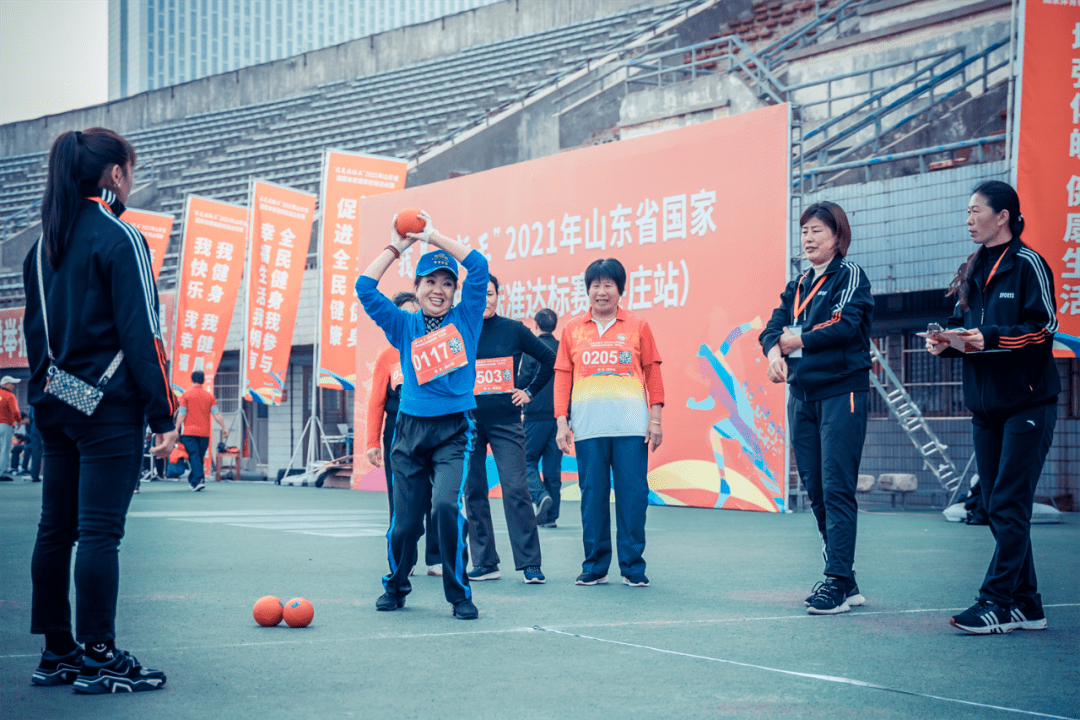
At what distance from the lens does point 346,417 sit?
22.1 meters

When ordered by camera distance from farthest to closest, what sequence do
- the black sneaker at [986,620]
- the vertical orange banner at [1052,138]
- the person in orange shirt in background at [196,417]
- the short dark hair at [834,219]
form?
the person in orange shirt in background at [196,417] < the vertical orange banner at [1052,138] < the short dark hair at [834,219] < the black sneaker at [986,620]

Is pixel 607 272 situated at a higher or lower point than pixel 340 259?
lower

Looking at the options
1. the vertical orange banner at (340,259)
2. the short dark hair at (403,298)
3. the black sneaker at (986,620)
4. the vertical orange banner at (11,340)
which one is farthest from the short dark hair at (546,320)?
the vertical orange banner at (11,340)

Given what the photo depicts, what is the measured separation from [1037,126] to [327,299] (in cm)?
1086

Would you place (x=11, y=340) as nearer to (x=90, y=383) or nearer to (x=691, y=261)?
(x=691, y=261)

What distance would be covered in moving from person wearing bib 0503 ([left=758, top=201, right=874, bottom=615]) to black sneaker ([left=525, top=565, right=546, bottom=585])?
163 cm

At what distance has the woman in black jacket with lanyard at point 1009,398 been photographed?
4.55 meters

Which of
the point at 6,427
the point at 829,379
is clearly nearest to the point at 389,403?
the point at 829,379

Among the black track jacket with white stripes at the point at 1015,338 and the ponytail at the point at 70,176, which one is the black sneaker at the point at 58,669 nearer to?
the ponytail at the point at 70,176

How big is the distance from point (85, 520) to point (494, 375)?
3.23 m

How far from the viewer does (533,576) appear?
6297mm

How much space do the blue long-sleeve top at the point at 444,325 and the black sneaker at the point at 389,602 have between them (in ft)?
2.74

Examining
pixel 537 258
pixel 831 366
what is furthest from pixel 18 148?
pixel 831 366

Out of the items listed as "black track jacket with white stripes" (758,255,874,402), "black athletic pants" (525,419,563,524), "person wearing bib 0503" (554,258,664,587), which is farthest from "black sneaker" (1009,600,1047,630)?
"black athletic pants" (525,419,563,524)
